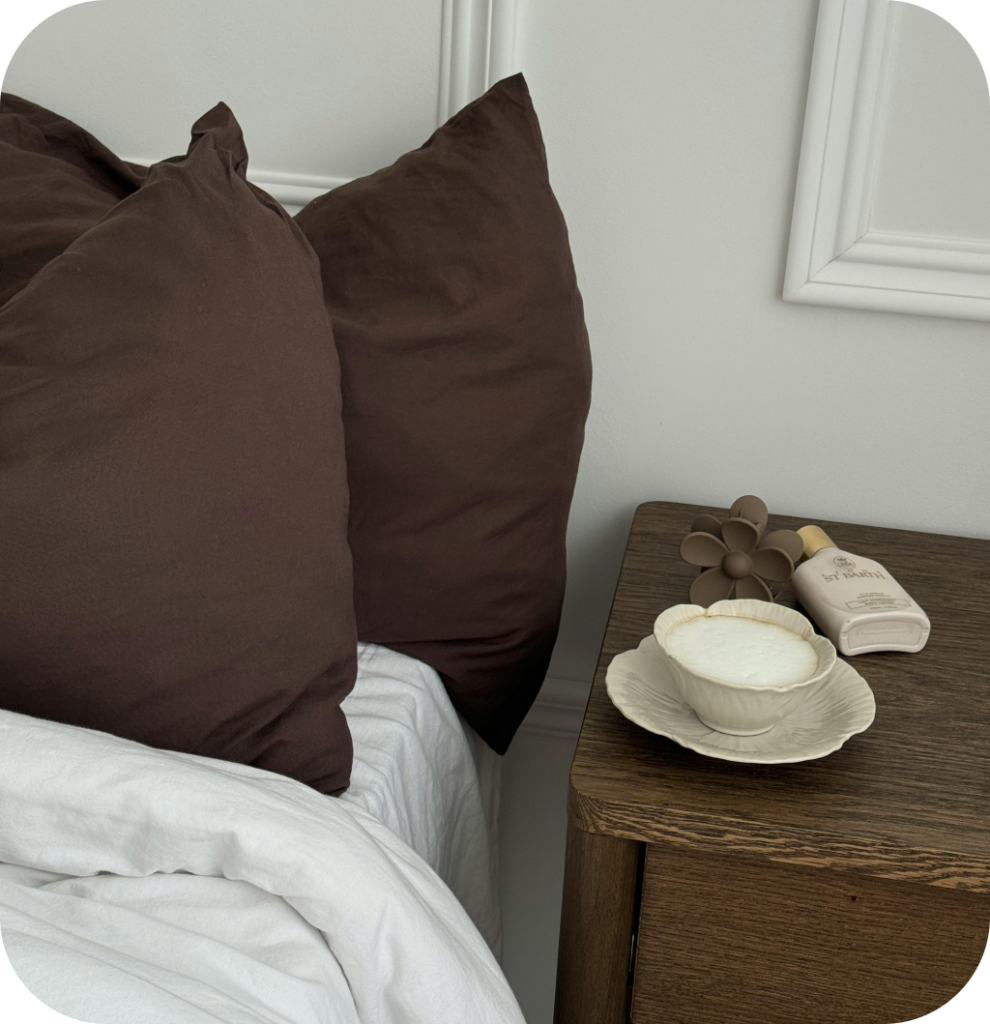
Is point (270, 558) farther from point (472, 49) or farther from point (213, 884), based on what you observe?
point (472, 49)

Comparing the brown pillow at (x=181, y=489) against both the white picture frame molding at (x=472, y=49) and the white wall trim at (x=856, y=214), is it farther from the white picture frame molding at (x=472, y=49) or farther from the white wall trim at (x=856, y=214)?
the white wall trim at (x=856, y=214)

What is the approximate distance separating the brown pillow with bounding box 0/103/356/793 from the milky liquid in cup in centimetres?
24

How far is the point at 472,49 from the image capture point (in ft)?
3.17

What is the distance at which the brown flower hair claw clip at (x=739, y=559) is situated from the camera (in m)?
0.79

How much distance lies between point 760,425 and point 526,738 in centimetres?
47

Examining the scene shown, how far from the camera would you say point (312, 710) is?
669mm

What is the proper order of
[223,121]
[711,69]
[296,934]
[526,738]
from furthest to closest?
[526,738]
[711,69]
[223,121]
[296,934]

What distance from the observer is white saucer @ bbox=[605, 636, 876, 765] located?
2.06 ft

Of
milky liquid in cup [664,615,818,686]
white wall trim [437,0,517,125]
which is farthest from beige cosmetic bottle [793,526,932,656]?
white wall trim [437,0,517,125]

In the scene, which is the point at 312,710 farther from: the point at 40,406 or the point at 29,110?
the point at 29,110

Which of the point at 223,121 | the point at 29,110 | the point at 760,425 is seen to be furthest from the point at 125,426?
the point at 760,425

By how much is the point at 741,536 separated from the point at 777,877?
0.28 metres

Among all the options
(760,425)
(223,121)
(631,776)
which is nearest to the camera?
(631,776)

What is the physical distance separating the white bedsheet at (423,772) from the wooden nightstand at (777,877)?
0.14 meters
